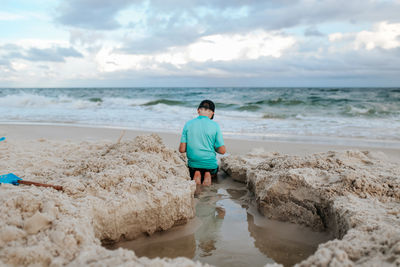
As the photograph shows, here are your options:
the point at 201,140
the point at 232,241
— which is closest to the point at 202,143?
the point at 201,140

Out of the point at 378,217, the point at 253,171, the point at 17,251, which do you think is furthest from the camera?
the point at 253,171

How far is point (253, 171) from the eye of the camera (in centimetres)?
394

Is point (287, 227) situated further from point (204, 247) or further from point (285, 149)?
point (285, 149)

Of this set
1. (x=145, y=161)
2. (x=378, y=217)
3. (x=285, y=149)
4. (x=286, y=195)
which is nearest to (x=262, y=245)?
(x=286, y=195)

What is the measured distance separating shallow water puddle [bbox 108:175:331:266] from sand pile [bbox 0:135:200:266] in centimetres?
15

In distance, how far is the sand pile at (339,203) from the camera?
1786 mm

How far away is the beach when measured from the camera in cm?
179

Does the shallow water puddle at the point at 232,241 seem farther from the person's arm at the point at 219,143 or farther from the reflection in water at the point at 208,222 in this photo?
the person's arm at the point at 219,143

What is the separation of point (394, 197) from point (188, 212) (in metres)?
1.89

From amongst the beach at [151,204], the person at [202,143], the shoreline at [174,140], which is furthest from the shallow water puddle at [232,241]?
the shoreline at [174,140]

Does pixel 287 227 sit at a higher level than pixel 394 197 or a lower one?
lower

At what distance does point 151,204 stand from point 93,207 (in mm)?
509

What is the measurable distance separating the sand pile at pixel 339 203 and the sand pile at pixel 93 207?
2.86 ft

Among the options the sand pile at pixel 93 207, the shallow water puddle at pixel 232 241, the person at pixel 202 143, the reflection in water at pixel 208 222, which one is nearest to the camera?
the sand pile at pixel 93 207
